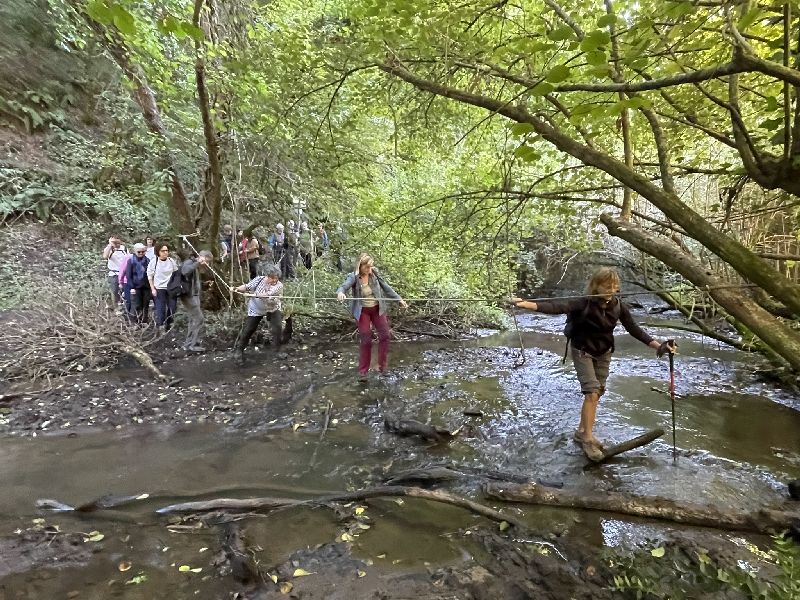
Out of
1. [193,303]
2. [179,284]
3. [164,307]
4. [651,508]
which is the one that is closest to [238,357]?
[193,303]

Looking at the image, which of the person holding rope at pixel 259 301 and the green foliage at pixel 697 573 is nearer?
the green foliage at pixel 697 573

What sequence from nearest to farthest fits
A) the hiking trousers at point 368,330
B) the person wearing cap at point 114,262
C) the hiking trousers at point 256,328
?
the hiking trousers at point 368,330, the hiking trousers at point 256,328, the person wearing cap at point 114,262

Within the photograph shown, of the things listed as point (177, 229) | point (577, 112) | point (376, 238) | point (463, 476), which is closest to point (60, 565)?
point (463, 476)

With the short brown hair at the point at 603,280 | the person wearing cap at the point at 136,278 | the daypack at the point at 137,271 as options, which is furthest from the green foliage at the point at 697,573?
the daypack at the point at 137,271

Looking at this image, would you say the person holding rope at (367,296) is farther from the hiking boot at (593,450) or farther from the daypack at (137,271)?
the daypack at (137,271)

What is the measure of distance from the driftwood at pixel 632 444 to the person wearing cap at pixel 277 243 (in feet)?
28.4

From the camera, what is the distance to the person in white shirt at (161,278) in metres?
8.83

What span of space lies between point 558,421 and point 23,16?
16.2 meters

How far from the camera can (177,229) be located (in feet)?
33.4

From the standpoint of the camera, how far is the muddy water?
3.18 meters

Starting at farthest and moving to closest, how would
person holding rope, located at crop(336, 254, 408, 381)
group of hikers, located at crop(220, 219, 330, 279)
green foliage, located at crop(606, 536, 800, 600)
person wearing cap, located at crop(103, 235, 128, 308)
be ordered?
group of hikers, located at crop(220, 219, 330, 279) < person wearing cap, located at crop(103, 235, 128, 308) < person holding rope, located at crop(336, 254, 408, 381) < green foliage, located at crop(606, 536, 800, 600)

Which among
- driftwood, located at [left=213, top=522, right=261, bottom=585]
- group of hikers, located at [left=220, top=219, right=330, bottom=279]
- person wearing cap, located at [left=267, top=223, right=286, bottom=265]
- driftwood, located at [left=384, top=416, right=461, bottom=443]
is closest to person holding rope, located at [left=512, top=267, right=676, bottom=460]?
driftwood, located at [left=384, top=416, right=461, bottom=443]

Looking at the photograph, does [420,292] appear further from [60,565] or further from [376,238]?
[60,565]

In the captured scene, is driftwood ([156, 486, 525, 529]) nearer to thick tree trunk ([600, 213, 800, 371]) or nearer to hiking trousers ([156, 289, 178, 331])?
thick tree trunk ([600, 213, 800, 371])
